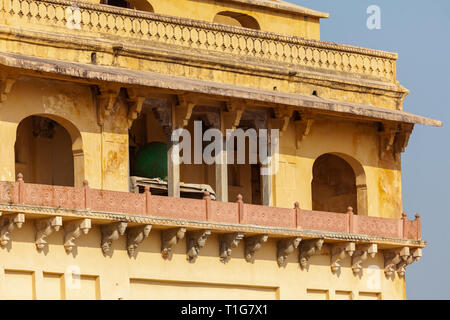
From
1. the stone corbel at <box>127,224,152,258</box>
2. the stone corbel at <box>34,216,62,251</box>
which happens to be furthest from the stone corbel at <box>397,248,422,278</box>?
the stone corbel at <box>34,216,62,251</box>

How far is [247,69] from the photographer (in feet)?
129

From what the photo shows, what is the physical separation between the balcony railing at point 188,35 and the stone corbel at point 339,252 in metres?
3.57

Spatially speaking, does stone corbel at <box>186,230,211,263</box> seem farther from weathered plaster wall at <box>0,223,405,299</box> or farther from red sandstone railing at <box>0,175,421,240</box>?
red sandstone railing at <box>0,175,421,240</box>

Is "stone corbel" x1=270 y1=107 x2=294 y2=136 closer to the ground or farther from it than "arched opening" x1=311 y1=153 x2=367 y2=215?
farther from it

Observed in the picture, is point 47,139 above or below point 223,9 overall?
below

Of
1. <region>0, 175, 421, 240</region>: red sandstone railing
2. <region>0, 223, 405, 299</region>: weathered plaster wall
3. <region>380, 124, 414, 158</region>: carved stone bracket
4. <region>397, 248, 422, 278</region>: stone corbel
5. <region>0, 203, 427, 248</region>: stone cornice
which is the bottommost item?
<region>0, 223, 405, 299</region>: weathered plaster wall

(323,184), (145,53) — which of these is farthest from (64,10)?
(323,184)

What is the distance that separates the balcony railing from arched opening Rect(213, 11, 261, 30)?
7.71ft


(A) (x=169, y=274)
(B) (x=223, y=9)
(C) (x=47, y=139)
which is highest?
(B) (x=223, y=9)

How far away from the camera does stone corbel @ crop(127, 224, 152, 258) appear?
36.2 meters

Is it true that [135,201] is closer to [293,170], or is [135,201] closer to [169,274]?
Result: [169,274]

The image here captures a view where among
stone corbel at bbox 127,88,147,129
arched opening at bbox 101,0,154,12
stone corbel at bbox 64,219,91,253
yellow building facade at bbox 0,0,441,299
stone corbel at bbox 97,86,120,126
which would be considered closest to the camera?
stone corbel at bbox 64,219,91,253

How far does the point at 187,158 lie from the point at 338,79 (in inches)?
138

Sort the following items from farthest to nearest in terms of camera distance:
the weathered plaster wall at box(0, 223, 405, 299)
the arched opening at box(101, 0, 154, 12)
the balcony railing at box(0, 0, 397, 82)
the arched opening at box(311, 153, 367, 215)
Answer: the arched opening at box(311, 153, 367, 215)
the arched opening at box(101, 0, 154, 12)
the balcony railing at box(0, 0, 397, 82)
the weathered plaster wall at box(0, 223, 405, 299)
